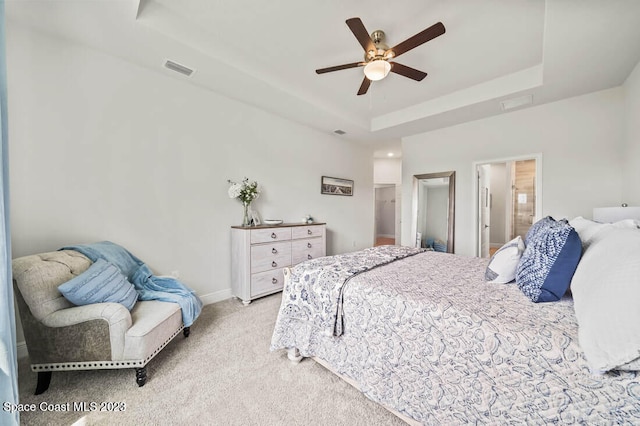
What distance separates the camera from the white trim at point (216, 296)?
2945 mm

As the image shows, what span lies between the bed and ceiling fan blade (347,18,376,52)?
187cm

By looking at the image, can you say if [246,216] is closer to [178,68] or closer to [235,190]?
[235,190]

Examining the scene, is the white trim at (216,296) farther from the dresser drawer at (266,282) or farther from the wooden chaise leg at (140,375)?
the wooden chaise leg at (140,375)

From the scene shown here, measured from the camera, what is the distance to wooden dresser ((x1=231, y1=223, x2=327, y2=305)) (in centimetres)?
293

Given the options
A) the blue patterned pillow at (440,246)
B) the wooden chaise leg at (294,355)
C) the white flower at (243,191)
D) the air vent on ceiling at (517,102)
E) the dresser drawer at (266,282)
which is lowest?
the wooden chaise leg at (294,355)

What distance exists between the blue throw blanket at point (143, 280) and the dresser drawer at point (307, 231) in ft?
5.26

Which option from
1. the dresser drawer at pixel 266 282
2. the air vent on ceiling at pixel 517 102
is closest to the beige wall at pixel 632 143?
the air vent on ceiling at pixel 517 102

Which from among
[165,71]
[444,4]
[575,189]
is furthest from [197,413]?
[575,189]

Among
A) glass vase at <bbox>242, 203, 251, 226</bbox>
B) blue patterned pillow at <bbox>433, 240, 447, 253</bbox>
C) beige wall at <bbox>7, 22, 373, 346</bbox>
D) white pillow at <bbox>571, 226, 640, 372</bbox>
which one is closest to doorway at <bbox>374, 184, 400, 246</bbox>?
blue patterned pillow at <bbox>433, 240, 447, 253</bbox>

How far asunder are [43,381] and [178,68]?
9.68 feet

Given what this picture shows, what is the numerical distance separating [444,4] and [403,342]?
2.67 meters

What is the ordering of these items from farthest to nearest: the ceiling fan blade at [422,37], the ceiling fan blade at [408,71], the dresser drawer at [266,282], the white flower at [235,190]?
1. the white flower at [235,190]
2. the dresser drawer at [266,282]
3. the ceiling fan blade at [408,71]
4. the ceiling fan blade at [422,37]

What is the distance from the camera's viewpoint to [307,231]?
365 cm

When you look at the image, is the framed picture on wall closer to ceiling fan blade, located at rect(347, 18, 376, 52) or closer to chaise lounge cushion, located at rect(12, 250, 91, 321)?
ceiling fan blade, located at rect(347, 18, 376, 52)
